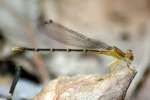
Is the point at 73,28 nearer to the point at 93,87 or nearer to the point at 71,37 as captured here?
the point at 71,37

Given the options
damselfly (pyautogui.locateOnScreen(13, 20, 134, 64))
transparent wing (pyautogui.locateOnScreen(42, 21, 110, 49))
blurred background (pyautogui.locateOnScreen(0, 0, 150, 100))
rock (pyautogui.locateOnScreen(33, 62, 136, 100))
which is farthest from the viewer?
blurred background (pyautogui.locateOnScreen(0, 0, 150, 100))

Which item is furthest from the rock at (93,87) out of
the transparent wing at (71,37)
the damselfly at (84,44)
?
the transparent wing at (71,37)

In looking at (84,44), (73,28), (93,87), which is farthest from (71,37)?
(73,28)

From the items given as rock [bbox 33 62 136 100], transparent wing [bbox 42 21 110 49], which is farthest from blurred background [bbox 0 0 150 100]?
rock [bbox 33 62 136 100]

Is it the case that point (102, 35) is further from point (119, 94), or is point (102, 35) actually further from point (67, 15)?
point (119, 94)

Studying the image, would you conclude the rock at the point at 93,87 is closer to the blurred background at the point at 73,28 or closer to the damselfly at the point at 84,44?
the damselfly at the point at 84,44

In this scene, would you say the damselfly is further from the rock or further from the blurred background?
the blurred background
